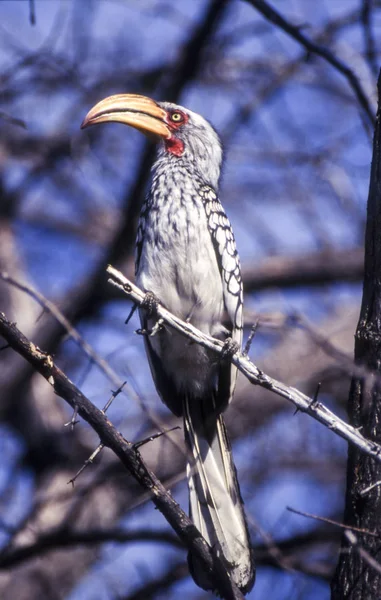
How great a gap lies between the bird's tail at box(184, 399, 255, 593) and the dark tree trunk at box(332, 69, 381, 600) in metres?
0.42

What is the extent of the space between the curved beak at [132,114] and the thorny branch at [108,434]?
142cm

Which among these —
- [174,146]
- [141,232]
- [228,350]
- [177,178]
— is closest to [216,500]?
[228,350]

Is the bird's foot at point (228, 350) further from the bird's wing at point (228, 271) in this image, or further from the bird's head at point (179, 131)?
the bird's head at point (179, 131)

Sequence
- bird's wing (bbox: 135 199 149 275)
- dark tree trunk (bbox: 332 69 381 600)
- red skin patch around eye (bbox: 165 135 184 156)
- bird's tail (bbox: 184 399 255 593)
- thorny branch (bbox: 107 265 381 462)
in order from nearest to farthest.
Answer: thorny branch (bbox: 107 265 381 462) → dark tree trunk (bbox: 332 69 381 600) → bird's tail (bbox: 184 399 255 593) → bird's wing (bbox: 135 199 149 275) → red skin patch around eye (bbox: 165 135 184 156)

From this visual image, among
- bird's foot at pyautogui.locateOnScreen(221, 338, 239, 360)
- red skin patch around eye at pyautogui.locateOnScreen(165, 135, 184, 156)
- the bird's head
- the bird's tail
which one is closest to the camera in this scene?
bird's foot at pyautogui.locateOnScreen(221, 338, 239, 360)

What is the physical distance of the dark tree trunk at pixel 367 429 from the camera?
2.19 meters

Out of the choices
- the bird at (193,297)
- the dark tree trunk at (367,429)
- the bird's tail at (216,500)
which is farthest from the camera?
the bird at (193,297)

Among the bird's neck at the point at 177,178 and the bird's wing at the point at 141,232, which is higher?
the bird's neck at the point at 177,178

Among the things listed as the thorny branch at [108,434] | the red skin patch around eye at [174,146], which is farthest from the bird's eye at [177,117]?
the thorny branch at [108,434]

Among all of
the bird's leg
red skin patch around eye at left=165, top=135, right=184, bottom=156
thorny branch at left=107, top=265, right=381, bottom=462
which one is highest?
red skin patch around eye at left=165, top=135, right=184, bottom=156

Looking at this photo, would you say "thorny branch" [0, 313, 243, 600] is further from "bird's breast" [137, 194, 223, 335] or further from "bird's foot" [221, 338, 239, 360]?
"bird's breast" [137, 194, 223, 335]

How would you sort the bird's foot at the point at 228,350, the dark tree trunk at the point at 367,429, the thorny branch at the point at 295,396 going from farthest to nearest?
the bird's foot at the point at 228,350 → the dark tree trunk at the point at 367,429 → the thorny branch at the point at 295,396

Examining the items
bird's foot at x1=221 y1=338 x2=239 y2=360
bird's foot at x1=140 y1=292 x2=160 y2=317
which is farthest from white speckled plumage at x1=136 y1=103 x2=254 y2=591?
bird's foot at x1=221 y1=338 x2=239 y2=360

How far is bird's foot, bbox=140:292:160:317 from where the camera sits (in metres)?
2.63
